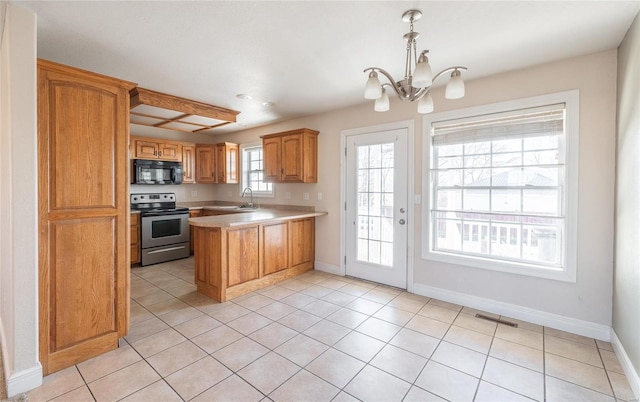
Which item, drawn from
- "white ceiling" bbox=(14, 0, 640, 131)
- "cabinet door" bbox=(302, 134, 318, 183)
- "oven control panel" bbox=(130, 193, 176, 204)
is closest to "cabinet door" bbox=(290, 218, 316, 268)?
"cabinet door" bbox=(302, 134, 318, 183)

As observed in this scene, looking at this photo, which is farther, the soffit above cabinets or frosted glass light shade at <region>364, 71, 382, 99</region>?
the soffit above cabinets

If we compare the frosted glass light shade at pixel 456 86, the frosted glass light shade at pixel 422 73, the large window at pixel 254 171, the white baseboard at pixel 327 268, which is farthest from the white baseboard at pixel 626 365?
the large window at pixel 254 171

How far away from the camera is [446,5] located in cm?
183

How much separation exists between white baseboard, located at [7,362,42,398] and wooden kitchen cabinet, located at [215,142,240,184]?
414 centimetres

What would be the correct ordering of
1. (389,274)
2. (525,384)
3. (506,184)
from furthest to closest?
1. (389,274)
2. (506,184)
3. (525,384)

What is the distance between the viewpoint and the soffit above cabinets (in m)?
3.48

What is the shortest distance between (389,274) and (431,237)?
0.77 meters

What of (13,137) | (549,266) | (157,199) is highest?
(13,137)

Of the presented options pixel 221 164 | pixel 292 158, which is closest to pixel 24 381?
pixel 292 158

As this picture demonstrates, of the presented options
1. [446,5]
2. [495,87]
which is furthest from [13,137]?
[495,87]

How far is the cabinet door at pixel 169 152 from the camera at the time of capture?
17.4ft

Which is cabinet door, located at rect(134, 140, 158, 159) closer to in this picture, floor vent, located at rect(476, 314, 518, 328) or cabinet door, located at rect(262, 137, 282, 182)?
cabinet door, located at rect(262, 137, 282, 182)

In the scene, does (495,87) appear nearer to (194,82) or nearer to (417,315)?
(417,315)

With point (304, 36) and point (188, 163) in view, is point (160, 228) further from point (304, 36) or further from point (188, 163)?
point (304, 36)
